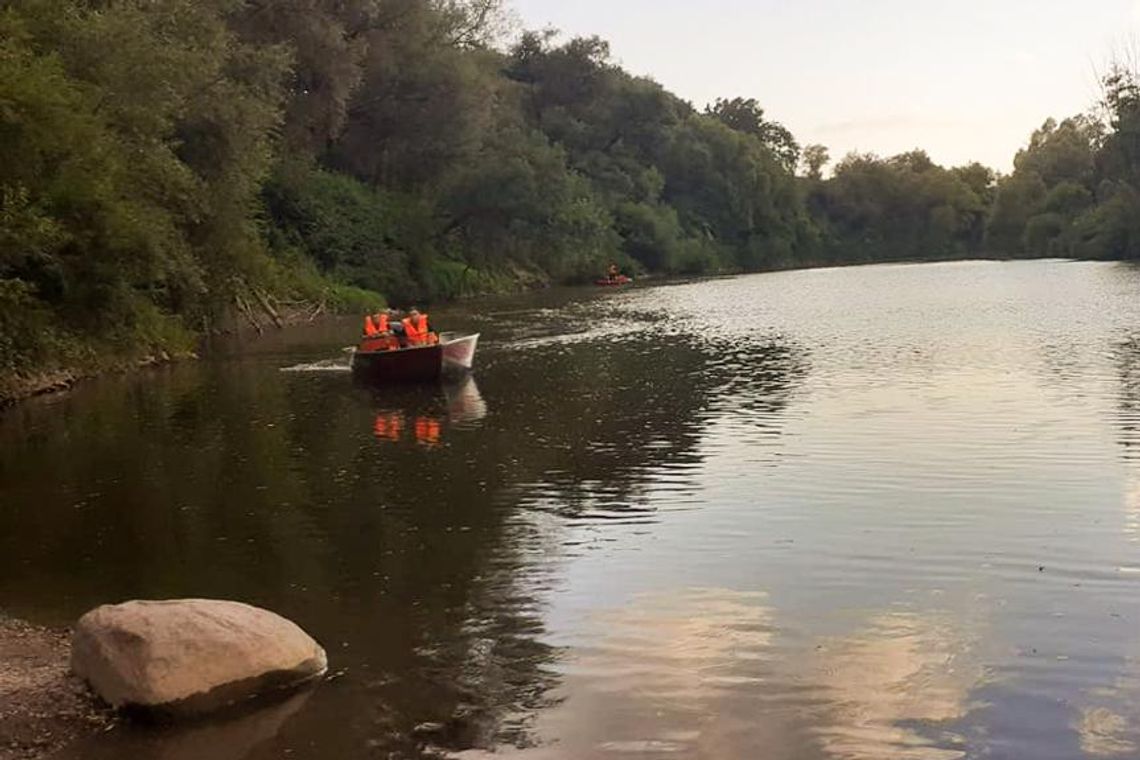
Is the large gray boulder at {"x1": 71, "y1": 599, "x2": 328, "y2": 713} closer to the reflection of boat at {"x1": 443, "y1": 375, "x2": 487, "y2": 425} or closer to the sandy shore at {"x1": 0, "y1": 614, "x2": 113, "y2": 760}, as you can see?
the sandy shore at {"x1": 0, "y1": 614, "x2": 113, "y2": 760}

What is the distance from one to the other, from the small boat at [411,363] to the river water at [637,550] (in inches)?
25.2

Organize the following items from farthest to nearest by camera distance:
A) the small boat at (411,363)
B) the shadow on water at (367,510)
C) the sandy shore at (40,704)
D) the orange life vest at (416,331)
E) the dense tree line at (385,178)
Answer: the orange life vest at (416,331), the small boat at (411,363), the dense tree line at (385,178), the shadow on water at (367,510), the sandy shore at (40,704)

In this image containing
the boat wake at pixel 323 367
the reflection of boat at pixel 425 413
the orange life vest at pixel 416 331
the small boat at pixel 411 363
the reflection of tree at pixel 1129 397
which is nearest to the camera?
the reflection of tree at pixel 1129 397

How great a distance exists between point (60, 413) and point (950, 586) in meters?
17.0

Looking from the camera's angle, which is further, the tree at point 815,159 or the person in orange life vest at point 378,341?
the tree at point 815,159

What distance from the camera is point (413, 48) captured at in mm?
55812

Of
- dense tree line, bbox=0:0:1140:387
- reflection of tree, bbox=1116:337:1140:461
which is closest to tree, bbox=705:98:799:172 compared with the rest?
dense tree line, bbox=0:0:1140:387

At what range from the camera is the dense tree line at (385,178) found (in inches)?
882

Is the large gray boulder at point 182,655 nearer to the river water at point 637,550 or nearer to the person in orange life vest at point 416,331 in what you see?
the river water at point 637,550

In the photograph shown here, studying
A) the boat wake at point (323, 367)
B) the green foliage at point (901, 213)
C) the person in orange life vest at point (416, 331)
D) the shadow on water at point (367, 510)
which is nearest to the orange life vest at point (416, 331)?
the person in orange life vest at point (416, 331)

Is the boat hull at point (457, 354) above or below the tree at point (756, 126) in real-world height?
below

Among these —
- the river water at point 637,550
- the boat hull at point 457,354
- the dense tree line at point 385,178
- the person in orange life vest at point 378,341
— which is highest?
the dense tree line at point 385,178

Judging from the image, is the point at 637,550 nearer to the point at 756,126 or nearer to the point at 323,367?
the point at 323,367

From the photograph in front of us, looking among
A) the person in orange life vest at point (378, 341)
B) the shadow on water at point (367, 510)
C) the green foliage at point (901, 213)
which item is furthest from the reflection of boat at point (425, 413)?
the green foliage at point (901, 213)
